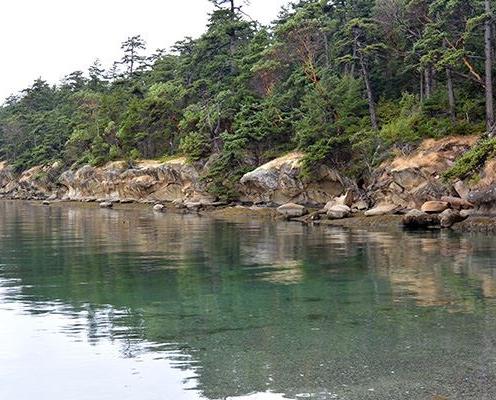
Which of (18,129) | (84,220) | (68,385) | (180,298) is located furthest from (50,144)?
(68,385)

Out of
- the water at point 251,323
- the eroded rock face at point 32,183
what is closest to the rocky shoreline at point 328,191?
the water at point 251,323

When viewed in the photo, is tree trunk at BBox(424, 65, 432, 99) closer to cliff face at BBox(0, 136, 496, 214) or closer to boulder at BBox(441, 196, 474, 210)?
cliff face at BBox(0, 136, 496, 214)

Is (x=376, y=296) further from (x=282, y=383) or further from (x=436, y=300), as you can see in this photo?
(x=282, y=383)

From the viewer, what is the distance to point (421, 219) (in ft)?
95.1

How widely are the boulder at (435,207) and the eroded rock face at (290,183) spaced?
10.5 meters

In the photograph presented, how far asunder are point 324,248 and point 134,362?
14732 millimetres

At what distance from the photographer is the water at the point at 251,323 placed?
25.3ft

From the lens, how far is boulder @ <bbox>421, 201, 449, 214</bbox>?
30.1 m

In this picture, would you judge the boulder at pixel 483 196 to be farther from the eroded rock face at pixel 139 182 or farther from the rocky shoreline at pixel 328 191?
the eroded rock face at pixel 139 182

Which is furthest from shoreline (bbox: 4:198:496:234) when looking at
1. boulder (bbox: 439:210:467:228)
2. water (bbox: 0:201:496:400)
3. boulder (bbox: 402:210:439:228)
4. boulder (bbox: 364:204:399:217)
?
water (bbox: 0:201:496:400)

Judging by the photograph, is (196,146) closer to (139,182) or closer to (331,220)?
(139,182)

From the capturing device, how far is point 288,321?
11148mm

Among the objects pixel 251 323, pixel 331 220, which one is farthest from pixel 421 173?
pixel 251 323

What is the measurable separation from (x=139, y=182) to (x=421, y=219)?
3554 centimetres
